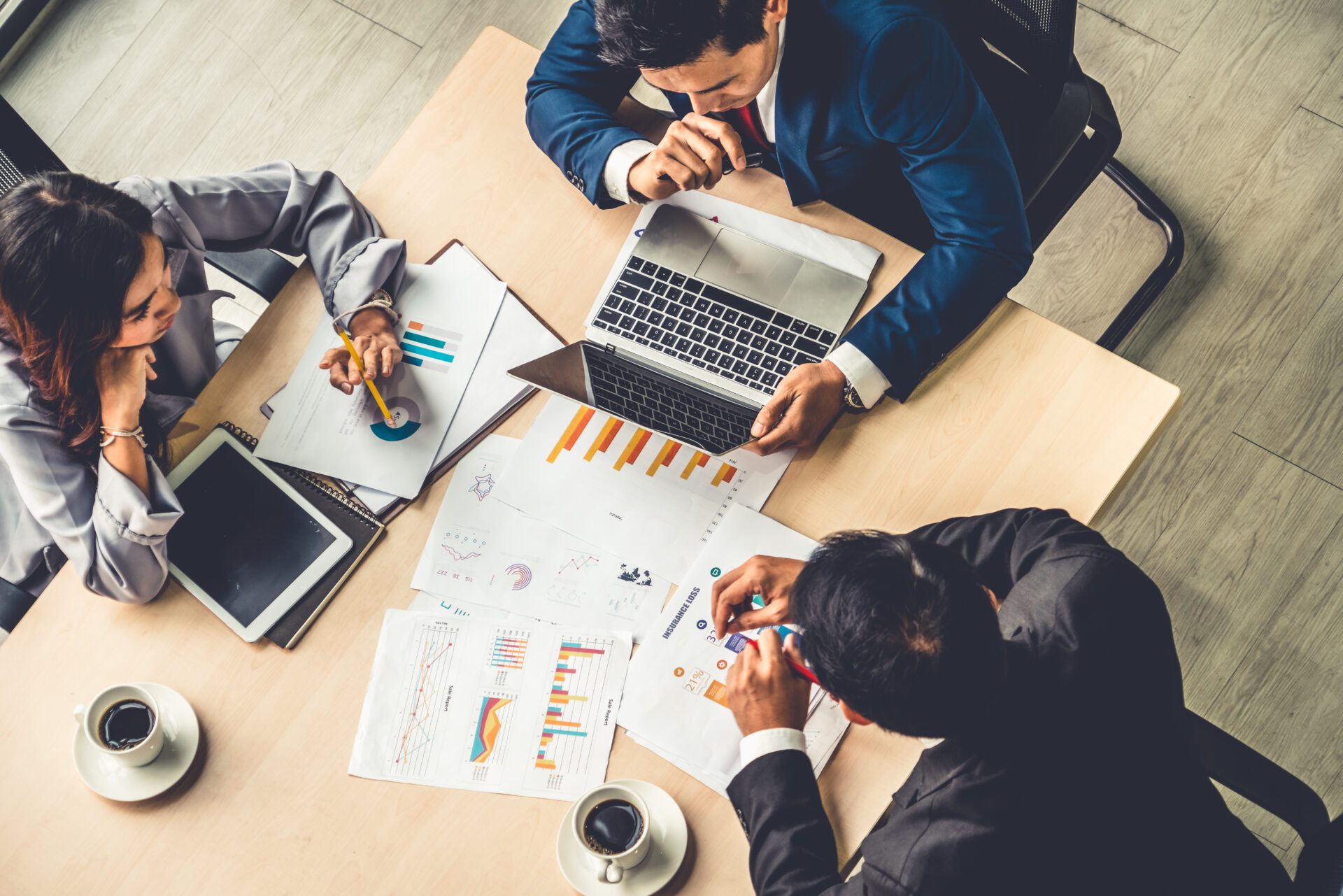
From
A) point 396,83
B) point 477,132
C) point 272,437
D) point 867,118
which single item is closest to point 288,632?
point 272,437

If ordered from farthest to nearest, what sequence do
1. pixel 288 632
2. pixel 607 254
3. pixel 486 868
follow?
pixel 607 254, pixel 288 632, pixel 486 868

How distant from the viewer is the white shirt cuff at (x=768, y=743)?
106 centimetres

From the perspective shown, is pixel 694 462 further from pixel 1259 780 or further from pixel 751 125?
pixel 1259 780

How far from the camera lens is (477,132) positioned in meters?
1.43

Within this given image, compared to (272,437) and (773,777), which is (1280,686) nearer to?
(773,777)

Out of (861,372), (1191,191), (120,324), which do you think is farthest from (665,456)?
(1191,191)

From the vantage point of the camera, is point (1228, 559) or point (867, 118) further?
point (1228, 559)

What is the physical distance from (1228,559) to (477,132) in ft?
5.36

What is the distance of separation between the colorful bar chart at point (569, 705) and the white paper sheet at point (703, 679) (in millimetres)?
48

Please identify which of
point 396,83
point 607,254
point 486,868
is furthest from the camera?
point 396,83

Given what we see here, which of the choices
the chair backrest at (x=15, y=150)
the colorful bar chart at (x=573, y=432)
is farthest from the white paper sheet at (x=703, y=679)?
the chair backrest at (x=15, y=150)

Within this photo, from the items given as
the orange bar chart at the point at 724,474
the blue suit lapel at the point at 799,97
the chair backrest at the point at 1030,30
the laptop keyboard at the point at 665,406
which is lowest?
the orange bar chart at the point at 724,474

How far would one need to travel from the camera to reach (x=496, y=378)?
130 cm

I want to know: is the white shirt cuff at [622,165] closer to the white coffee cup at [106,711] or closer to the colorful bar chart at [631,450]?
the colorful bar chart at [631,450]
